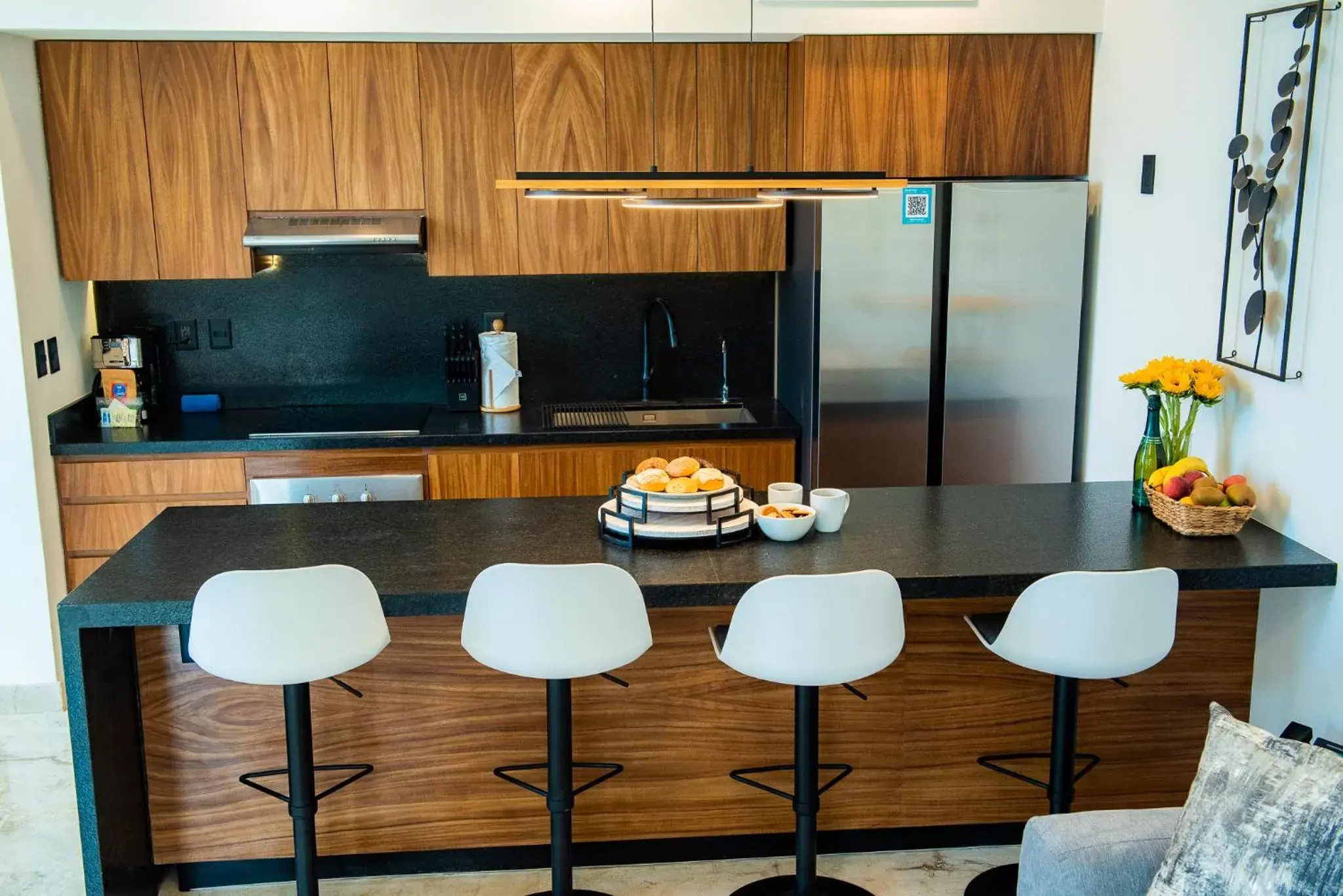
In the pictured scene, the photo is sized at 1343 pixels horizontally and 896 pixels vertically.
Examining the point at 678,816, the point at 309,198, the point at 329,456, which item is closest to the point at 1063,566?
the point at 678,816

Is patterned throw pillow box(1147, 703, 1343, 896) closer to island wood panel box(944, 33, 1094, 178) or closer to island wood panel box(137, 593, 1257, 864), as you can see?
island wood panel box(137, 593, 1257, 864)

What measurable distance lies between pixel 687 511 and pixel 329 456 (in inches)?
77.0

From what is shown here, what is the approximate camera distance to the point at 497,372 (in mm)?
4891

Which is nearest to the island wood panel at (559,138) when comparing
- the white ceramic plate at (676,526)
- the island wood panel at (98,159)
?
the island wood panel at (98,159)

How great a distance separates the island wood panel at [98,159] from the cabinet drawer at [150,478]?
693 millimetres

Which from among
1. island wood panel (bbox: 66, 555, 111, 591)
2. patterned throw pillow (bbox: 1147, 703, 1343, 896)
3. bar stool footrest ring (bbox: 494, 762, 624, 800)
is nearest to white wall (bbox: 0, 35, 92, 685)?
island wood panel (bbox: 66, 555, 111, 591)

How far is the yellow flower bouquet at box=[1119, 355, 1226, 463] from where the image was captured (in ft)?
10.5

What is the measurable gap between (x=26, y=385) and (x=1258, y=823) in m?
3.80

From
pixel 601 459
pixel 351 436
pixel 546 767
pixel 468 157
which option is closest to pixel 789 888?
pixel 546 767

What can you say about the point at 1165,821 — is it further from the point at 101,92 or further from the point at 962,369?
the point at 101,92

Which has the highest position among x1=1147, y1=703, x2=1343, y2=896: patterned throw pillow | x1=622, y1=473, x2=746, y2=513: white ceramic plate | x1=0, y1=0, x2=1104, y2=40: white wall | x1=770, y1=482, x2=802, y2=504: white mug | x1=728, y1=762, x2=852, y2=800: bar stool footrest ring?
x1=0, y1=0, x2=1104, y2=40: white wall

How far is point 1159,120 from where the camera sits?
376 centimetres

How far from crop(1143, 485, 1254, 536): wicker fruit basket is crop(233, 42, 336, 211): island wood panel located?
120 inches

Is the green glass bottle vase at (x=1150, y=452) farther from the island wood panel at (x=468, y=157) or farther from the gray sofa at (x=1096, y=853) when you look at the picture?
the island wood panel at (x=468, y=157)
